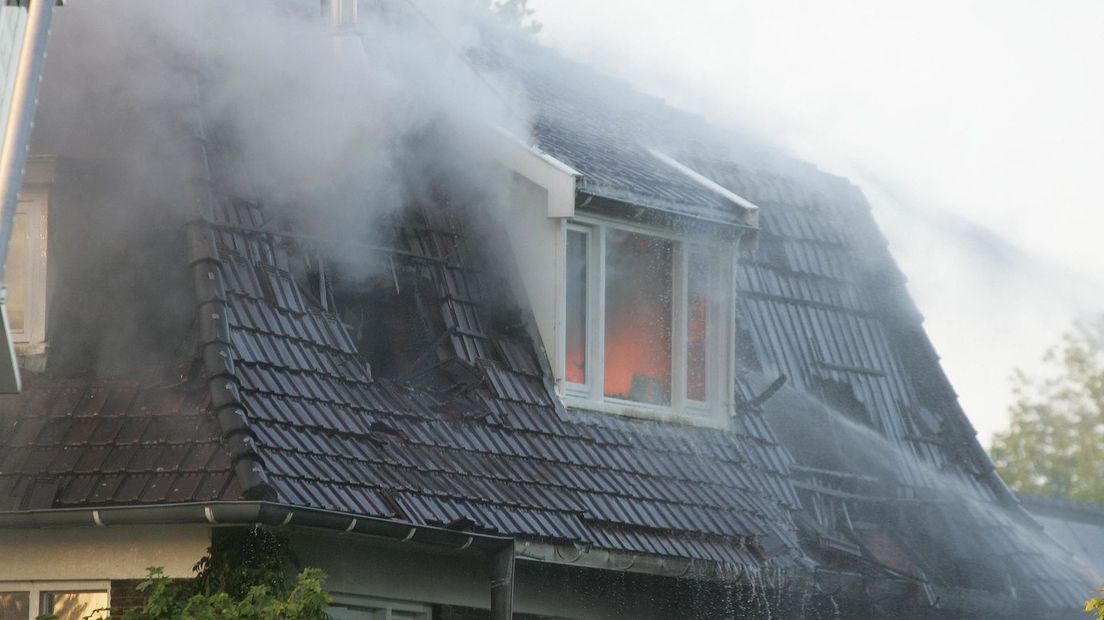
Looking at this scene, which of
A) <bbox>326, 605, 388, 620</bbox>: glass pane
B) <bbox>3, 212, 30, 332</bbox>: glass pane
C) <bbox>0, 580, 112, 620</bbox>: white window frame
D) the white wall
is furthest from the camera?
the white wall

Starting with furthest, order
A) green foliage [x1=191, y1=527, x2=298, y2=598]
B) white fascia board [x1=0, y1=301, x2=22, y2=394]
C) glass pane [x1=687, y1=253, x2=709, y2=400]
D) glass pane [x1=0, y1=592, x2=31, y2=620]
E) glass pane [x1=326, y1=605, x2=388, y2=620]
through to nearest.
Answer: glass pane [x1=687, y1=253, x2=709, y2=400], glass pane [x1=326, y1=605, x2=388, y2=620], glass pane [x1=0, y1=592, x2=31, y2=620], green foliage [x1=191, y1=527, x2=298, y2=598], white fascia board [x1=0, y1=301, x2=22, y2=394]

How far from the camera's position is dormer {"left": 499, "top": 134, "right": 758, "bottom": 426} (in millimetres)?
15297

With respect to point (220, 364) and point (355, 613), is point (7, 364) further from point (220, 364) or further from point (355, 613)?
point (355, 613)

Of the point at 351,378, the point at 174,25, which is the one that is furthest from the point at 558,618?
the point at 174,25

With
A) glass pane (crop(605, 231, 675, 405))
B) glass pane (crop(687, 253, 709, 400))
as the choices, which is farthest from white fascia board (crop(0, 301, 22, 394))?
glass pane (crop(687, 253, 709, 400))

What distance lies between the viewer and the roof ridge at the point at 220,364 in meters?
11.5

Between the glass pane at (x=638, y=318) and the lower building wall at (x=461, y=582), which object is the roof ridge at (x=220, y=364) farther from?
the glass pane at (x=638, y=318)

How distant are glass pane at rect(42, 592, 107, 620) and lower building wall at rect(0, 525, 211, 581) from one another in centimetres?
16

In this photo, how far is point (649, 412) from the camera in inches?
621

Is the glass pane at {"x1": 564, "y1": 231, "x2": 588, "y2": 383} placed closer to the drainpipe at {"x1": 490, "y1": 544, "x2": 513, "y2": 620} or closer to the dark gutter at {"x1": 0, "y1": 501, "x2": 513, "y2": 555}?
the drainpipe at {"x1": 490, "y1": 544, "x2": 513, "y2": 620}

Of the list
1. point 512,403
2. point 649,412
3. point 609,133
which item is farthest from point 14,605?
point 609,133

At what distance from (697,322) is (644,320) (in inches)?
22.2

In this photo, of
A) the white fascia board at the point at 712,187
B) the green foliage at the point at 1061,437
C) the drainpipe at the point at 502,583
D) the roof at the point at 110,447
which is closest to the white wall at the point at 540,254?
the white fascia board at the point at 712,187

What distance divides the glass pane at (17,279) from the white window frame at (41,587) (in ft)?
5.41
